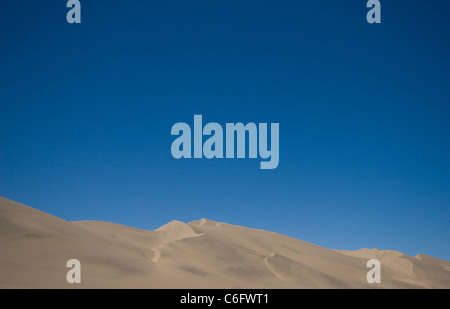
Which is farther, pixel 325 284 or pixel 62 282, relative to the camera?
pixel 325 284

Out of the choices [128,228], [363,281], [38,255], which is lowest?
[363,281]

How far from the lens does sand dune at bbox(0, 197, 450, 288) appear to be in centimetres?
2791

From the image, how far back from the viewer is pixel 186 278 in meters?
32.3

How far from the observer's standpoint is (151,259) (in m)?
36.7

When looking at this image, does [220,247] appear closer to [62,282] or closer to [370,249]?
[62,282]

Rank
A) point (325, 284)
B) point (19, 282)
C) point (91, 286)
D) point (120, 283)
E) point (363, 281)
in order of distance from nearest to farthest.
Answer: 1. point (19, 282)
2. point (91, 286)
3. point (120, 283)
4. point (325, 284)
5. point (363, 281)

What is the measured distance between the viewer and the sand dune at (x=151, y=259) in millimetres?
27906

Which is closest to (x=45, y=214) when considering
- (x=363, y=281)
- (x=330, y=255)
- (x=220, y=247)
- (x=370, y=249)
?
(x=220, y=247)

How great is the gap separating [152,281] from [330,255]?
38.2 metres

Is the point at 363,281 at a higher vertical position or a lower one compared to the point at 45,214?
lower

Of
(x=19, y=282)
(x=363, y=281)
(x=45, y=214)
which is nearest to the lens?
(x=19, y=282)

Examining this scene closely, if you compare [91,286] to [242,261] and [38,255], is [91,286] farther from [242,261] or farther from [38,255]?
[242,261]

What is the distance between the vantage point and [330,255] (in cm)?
6031

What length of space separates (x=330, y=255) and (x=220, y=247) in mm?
23634
